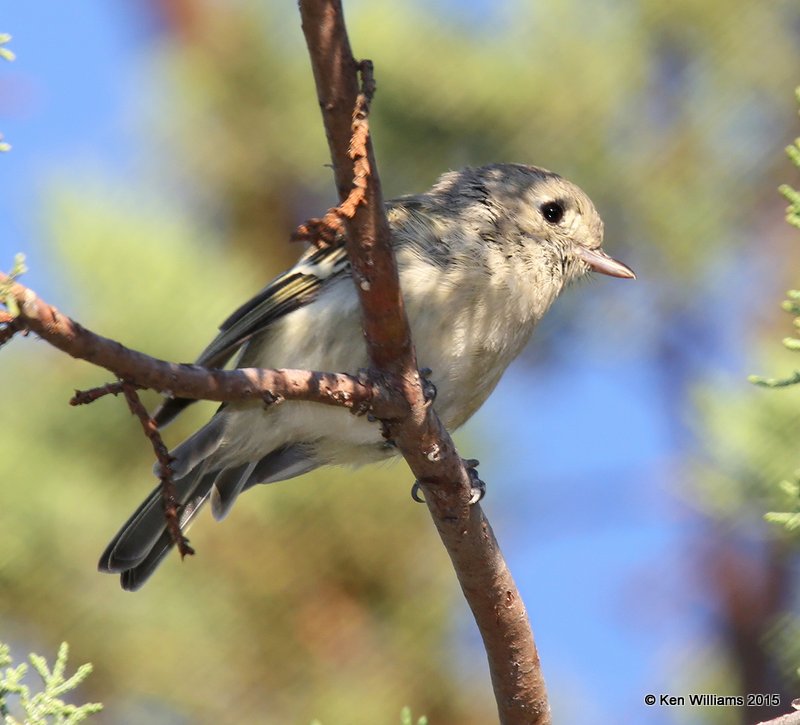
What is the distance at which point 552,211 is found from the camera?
347 cm

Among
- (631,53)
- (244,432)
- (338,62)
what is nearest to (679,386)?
(631,53)

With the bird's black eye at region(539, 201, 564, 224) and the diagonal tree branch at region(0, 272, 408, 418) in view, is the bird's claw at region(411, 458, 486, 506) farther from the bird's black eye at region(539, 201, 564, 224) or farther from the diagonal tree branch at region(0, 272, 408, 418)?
the bird's black eye at region(539, 201, 564, 224)

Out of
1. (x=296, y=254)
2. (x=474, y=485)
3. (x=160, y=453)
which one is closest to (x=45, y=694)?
(x=160, y=453)

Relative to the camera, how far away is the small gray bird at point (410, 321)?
3.03m

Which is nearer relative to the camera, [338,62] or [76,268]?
[338,62]

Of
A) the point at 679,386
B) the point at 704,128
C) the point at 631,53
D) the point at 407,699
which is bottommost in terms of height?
the point at 407,699

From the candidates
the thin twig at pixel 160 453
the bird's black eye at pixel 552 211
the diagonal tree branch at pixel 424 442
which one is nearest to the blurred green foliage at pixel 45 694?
the thin twig at pixel 160 453

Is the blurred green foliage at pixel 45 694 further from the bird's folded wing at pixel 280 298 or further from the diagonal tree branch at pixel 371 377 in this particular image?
the bird's folded wing at pixel 280 298

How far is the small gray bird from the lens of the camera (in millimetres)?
3031

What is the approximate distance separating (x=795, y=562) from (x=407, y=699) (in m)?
1.12

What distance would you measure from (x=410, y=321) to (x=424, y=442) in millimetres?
591

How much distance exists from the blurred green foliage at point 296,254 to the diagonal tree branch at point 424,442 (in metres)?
0.67

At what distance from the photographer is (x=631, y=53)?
4172mm

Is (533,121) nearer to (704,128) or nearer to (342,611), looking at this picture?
(704,128)
